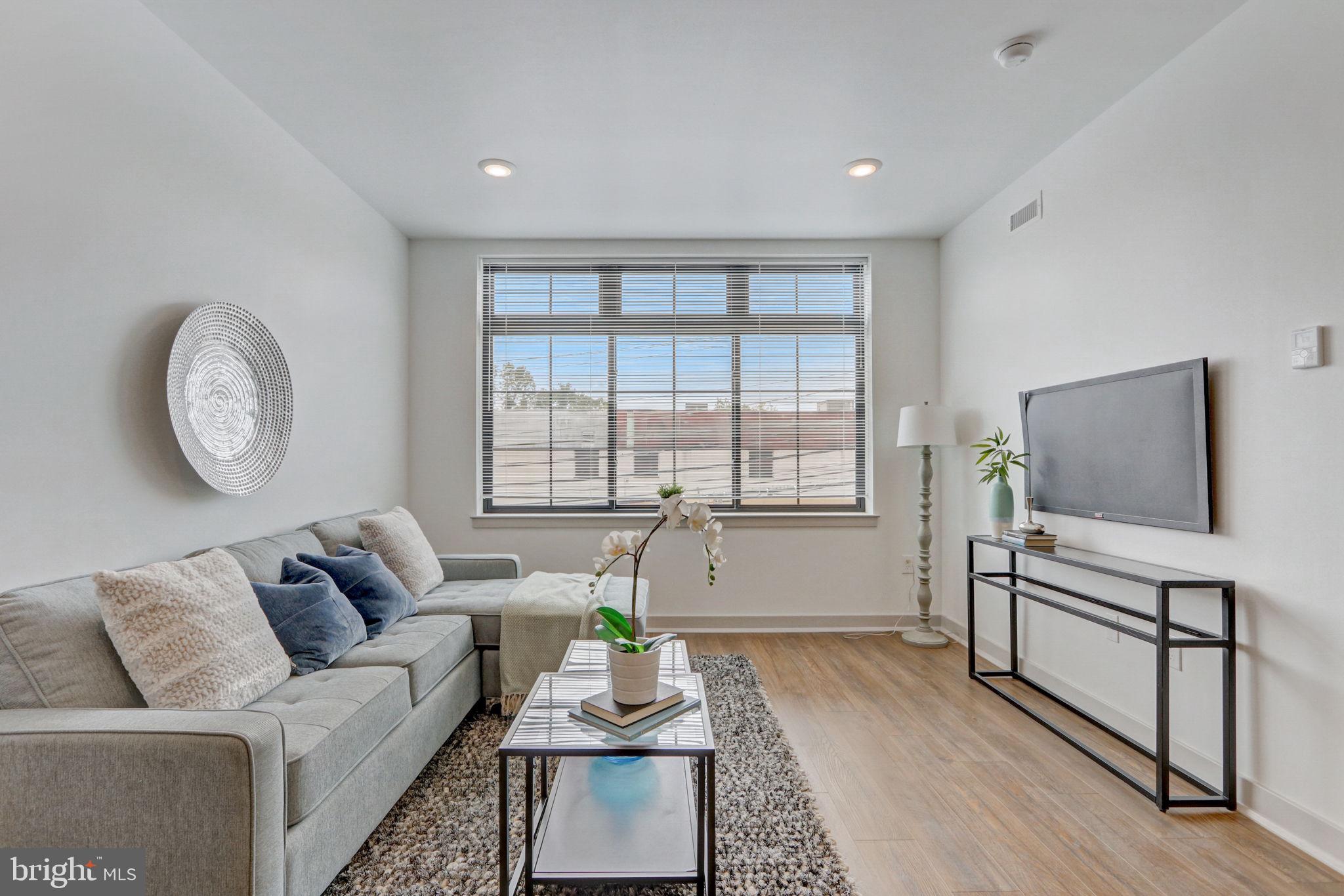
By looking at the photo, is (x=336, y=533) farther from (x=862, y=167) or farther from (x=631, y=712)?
(x=862, y=167)

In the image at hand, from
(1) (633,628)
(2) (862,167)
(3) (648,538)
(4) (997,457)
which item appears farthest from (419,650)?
(4) (997,457)

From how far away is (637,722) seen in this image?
1.67m

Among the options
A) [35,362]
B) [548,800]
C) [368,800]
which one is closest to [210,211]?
[35,362]

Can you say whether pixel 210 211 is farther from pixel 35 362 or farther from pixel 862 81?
pixel 862 81

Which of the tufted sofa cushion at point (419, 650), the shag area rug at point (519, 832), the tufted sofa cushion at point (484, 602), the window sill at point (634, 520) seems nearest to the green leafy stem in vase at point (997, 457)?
the window sill at point (634, 520)

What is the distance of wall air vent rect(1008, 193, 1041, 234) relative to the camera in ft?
10.8

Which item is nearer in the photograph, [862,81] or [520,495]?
[862,81]

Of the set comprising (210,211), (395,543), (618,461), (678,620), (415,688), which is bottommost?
(678,620)

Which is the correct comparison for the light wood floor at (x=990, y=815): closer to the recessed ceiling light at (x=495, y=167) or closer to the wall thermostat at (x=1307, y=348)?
the wall thermostat at (x=1307, y=348)

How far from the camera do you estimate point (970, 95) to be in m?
2.65

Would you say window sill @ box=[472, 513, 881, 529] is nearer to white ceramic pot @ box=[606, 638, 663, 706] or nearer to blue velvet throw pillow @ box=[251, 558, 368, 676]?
blue velvet throw pillow @ box=[251, 558, 368, 676]

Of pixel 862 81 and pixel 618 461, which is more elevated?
pixel 862 81

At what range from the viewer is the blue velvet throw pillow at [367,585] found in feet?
8.65

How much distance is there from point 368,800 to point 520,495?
272cm
